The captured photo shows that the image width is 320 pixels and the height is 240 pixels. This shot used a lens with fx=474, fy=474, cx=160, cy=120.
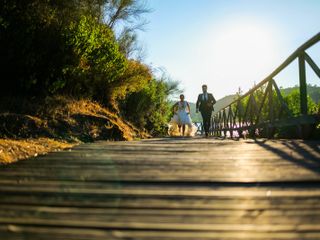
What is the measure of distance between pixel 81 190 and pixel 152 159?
1944 mm

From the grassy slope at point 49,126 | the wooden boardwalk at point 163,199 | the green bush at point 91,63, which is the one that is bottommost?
the wooden boardwalk at point 163,199

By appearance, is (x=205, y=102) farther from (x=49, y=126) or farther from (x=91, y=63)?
(x=49, y=126)

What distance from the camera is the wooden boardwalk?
2262 mm

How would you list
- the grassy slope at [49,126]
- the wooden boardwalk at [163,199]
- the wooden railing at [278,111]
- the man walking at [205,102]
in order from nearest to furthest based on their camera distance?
the wooden boardwalk at [163,199] < the wooden railing at [278,111] < the grassy slope at [49,126] < the man walking at [205,102]

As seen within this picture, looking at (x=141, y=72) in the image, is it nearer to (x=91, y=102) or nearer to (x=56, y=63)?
(x=91, y=102)

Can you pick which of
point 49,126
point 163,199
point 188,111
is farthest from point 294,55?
point 188,111

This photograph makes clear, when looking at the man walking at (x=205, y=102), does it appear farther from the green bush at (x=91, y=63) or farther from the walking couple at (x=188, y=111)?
the green bush at (x=91, y=63)

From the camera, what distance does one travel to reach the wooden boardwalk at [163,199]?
89.0 inches

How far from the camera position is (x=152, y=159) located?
514 centimetres

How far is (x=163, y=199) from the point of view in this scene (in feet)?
9.64

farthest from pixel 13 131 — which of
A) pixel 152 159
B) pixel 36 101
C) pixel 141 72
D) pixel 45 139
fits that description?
pixel 141 72

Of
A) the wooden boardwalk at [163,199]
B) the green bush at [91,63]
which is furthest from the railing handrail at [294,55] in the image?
the green bush at [91,63]

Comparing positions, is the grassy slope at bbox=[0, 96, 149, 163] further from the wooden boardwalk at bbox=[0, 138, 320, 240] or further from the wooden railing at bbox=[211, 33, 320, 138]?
the wooden railing at bbox=[211, 33, 320, 138]

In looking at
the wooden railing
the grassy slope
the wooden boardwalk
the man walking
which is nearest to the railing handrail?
the wooden railing
